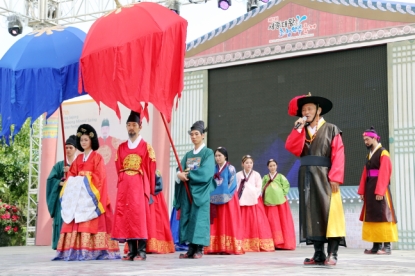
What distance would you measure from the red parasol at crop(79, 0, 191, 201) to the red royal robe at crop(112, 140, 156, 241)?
67 cm

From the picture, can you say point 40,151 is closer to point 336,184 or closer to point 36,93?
point 36,93

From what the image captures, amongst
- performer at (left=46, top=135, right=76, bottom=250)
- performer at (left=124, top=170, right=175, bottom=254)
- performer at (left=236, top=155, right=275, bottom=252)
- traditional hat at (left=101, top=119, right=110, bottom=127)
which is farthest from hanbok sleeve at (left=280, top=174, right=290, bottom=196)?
traditional hat at (left=101, top=119, right=110, bottom=127)

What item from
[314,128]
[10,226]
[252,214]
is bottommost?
[10,226]

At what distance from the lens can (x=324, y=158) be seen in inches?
197

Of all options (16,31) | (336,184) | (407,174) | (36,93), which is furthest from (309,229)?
(16,31)

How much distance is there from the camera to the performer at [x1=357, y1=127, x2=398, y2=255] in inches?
286

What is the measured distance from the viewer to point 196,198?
602 centimetres

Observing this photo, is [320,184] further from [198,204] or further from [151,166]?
[151,166]

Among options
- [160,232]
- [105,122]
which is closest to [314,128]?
[160,232]

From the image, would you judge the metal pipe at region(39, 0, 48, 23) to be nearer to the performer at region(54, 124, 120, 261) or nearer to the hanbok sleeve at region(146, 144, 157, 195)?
the performer at region(54, 124, 120, 261)

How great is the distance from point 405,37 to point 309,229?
4678mm

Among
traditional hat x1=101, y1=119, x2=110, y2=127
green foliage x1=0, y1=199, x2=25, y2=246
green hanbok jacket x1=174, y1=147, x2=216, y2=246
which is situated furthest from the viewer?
green foliage x1=0, y1=199, x2=25, y2=246

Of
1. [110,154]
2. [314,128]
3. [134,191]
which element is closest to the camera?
[314,128]

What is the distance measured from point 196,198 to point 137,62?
5.20ft
